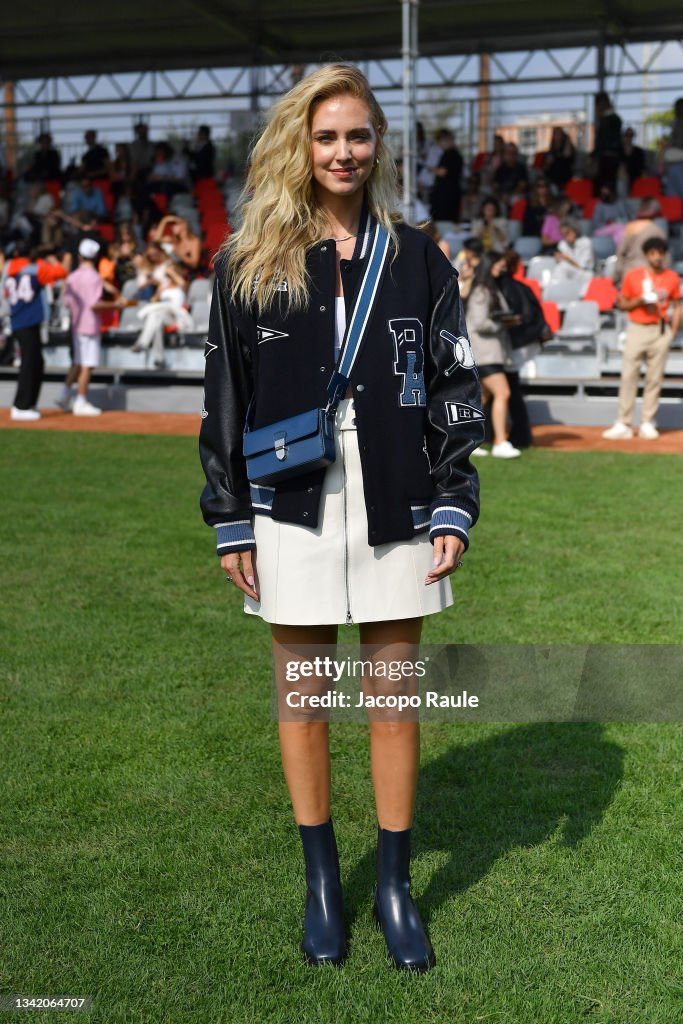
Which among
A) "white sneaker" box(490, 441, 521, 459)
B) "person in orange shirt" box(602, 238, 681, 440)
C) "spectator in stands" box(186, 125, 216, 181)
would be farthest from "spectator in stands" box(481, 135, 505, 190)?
"white sneaker" box(490, 441, 521, 459)

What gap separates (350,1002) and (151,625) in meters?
3.13

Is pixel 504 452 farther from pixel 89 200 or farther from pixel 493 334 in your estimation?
pixel 89 200

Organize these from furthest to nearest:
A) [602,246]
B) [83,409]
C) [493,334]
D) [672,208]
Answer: [672,208]
[602,246]
[83,409]
[493,334]

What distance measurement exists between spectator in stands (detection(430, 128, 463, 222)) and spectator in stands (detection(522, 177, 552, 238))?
1.34 metres

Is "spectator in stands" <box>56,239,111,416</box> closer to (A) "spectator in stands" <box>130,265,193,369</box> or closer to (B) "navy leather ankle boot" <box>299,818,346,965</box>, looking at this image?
A: (A) "spectator in stands" <box>130,265,193,369</box>

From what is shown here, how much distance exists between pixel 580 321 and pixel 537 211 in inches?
191

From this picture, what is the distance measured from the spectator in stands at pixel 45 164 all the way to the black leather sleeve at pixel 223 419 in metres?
23.8

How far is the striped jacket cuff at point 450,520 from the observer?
105 inches

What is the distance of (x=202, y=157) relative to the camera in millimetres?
24312

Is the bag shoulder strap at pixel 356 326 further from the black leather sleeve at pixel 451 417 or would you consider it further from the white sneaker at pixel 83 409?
the white sneaker at pixel 83 409

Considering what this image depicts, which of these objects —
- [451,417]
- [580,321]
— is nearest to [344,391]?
[451,417]

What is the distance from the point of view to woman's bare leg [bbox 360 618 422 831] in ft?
9.09

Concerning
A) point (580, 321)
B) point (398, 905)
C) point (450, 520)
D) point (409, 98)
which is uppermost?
point (409, 98)

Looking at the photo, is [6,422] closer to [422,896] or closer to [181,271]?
[181,271]
